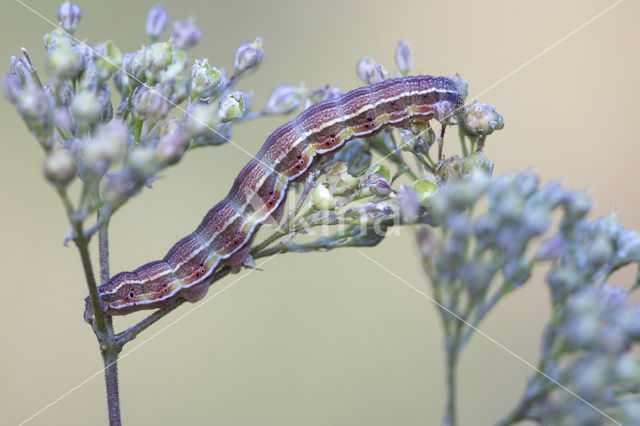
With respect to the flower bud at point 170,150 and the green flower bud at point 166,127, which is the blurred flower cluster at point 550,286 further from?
the green flower bud at point 166,127

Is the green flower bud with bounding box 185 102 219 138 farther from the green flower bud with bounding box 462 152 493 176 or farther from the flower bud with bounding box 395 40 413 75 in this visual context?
the flower bud with bounding box 395 40 413 75

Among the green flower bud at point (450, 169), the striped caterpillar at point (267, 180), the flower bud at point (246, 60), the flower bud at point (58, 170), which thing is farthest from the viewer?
the striped caterpillar at point (267, 180)

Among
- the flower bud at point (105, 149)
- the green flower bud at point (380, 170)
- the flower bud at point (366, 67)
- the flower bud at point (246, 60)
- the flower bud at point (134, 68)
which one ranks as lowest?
the flower bud at point (105, 149)

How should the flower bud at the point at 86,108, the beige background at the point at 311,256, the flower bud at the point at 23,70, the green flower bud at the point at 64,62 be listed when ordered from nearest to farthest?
the flower bud at the point at 86,108 → the green flower bud at the point at 64,62 → the flower bud at the point at 23,70 → the beige background at the point at 311,256

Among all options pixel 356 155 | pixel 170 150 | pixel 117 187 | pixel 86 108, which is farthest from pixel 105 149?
pixel 356 155

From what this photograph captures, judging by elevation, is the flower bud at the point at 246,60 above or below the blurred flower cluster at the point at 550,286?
above

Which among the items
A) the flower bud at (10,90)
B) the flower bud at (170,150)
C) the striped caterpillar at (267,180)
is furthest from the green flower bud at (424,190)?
the flower bud at (10,90)
